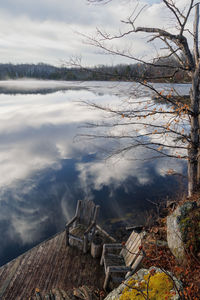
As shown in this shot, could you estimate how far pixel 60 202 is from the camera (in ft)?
30.0

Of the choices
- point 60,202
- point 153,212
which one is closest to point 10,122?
point 60,202

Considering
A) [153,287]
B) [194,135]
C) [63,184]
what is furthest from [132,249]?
[63,184]

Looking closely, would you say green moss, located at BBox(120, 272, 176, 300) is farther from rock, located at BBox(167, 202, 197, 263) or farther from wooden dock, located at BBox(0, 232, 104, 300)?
wooden dock, located at BBox(0, 232, 104, 300)

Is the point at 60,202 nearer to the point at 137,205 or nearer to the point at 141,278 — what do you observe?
the point at 137,205

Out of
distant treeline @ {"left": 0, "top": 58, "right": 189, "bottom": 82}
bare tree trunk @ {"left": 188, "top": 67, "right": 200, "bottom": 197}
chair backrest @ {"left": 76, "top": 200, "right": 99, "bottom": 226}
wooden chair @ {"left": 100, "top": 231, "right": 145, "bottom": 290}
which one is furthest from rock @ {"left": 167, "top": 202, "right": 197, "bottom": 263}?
distant treeline @ {"left": 0, "top": 58, "right": 189, "bottom": 82}

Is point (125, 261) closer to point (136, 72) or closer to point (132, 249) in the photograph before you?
point (132, 249)

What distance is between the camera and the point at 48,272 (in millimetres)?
4527

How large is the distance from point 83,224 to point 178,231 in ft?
9.30

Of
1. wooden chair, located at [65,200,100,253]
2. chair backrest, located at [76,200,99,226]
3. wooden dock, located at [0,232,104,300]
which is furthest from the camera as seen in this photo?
chair backrest, located at [76,200,99,226]

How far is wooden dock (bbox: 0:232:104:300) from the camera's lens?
4.16m

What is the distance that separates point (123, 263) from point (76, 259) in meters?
1.41

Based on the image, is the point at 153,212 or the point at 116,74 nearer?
the point at 116,74

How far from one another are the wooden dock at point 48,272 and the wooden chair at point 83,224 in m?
0.34

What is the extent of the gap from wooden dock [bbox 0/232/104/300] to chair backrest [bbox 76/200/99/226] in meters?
0.83
